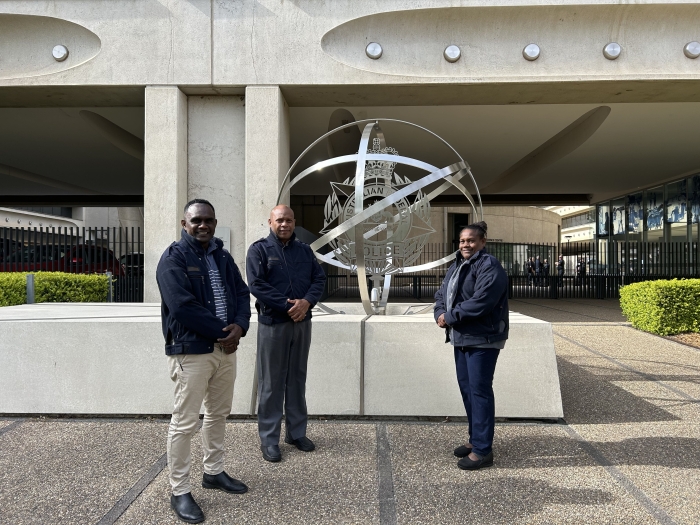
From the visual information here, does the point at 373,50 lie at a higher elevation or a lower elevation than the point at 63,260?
higher

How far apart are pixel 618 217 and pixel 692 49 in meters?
17.7

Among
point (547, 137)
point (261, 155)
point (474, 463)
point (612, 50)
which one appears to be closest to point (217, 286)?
point (474, 463)

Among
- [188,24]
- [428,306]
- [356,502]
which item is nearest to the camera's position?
[356,502]

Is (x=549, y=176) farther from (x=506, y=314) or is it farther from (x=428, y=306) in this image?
(x=506, y=314)

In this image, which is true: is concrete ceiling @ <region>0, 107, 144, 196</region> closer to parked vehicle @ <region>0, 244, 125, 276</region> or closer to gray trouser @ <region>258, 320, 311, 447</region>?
parked vehicle @ <region>0, 244, 125, 276</region>

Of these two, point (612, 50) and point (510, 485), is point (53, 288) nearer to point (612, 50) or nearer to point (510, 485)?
point (510, 485)

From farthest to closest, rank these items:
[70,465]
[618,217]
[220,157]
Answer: [618,217] → [220,157] → [70,465]

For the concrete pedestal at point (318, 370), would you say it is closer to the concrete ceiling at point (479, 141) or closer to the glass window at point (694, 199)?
the concrete ceiling at point (479, 141)

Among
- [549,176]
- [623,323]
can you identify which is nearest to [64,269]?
[623,323]

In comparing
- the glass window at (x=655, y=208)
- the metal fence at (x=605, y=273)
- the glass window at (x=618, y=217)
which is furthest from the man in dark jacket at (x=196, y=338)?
the glass window at (x=618, y=217)

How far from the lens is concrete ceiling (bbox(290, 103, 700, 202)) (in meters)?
13.0

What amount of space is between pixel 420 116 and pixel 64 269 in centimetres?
979

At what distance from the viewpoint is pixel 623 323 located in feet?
40.3

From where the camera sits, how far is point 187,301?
10.4 ft
